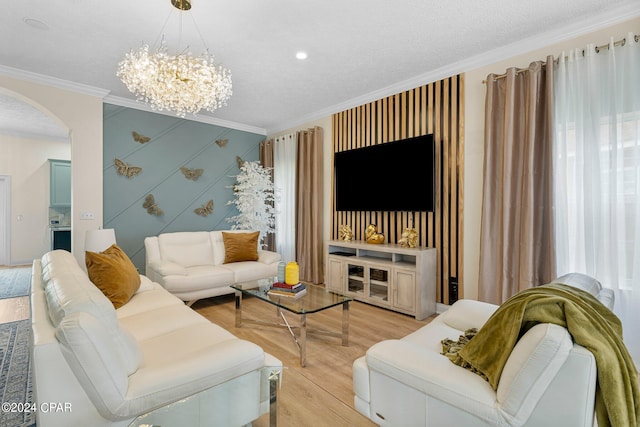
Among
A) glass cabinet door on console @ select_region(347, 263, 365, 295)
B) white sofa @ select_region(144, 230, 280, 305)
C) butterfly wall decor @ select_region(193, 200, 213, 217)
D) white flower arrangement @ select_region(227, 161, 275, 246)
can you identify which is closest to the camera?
white sofa @ select_region(144, 230, 280, 305)

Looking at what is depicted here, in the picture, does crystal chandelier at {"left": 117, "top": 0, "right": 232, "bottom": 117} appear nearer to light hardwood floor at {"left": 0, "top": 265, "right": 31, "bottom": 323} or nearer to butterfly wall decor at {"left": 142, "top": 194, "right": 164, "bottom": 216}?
butterfly wall decor at {"left": 142, "top": 194, "right": 164, "bottom": 216}

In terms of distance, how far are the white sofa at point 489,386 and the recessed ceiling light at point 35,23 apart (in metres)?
3.73

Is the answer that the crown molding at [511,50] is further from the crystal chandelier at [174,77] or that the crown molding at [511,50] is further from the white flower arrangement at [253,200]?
the crystal chandelier at [174,77]

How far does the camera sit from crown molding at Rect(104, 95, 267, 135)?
439cm

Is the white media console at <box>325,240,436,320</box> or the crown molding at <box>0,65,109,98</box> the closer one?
the white media console at <box>325,240,436,320</box>

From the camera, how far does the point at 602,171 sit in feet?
8.15

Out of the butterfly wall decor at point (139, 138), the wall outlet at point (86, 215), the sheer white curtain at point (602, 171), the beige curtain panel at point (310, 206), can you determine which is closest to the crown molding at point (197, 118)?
the butterfly wall decor at point (139, 138)

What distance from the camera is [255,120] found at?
5.51 metres

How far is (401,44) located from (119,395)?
3316 millimetres

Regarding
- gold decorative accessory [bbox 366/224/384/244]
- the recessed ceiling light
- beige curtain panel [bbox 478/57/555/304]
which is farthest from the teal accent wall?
beige curtain panel [bbox 478/57/555/304]

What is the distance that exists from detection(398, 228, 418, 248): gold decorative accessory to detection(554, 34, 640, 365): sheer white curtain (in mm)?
1376

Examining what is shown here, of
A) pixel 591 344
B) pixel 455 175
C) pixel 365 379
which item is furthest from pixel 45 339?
pixel 455 175

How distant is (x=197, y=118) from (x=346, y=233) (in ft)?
10.5

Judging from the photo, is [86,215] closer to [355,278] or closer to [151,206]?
[151,206]
